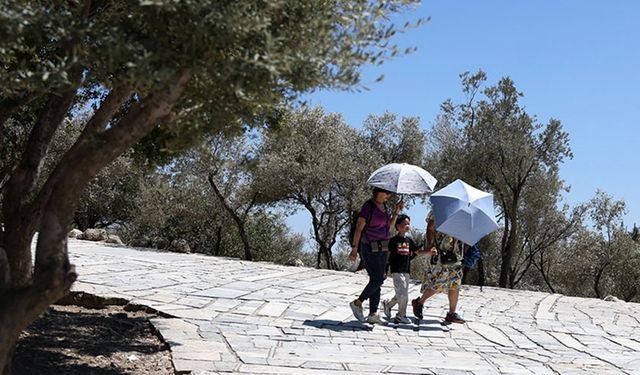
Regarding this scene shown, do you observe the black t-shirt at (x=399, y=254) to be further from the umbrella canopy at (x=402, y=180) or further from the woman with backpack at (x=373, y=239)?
the umbrella canopy at (x=402, y=180)

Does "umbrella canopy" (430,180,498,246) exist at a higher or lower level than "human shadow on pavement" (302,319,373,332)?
higher

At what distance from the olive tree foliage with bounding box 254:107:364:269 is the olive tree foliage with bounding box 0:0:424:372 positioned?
61.8 feet

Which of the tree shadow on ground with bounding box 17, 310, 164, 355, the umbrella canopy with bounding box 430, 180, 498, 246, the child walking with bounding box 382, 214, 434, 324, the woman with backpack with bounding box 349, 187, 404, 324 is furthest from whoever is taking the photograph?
the umbrella canopy with bounding box 430, 180, 498, 246

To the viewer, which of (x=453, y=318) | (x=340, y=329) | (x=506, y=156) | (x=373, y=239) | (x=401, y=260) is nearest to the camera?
(x=373, y=239)

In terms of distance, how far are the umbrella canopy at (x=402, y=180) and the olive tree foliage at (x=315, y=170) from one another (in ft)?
45.1

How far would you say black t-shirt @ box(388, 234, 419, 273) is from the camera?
9.66m

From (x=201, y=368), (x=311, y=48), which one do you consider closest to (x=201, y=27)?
(x=311, y=48)

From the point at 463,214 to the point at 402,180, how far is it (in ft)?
3.47

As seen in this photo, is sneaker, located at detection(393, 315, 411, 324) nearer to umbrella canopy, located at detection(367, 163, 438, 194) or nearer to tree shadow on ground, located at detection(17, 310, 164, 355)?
umbrella canopy, located at detection(367, 163, 438, 194)

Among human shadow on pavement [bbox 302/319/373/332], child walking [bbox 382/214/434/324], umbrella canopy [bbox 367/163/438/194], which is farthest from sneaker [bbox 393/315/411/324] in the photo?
umbrella canopy [bbox 367/163/438/194]

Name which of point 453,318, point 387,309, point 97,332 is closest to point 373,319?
point 387,309

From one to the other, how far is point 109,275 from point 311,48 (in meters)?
9.77

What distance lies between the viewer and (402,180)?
9.73 meters

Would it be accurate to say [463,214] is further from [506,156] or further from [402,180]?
[506,156]
